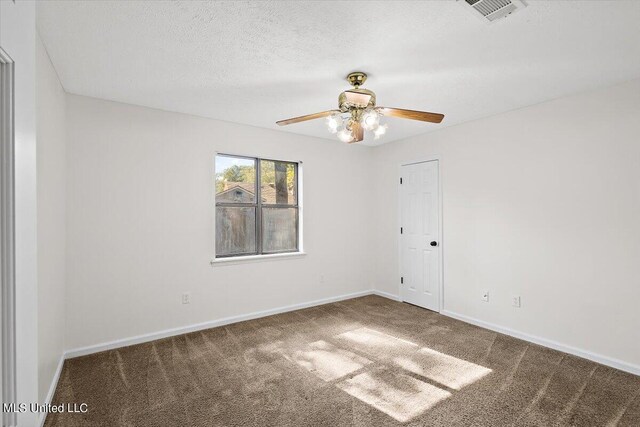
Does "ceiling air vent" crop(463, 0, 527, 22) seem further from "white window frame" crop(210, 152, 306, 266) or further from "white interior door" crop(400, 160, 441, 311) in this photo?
"white window frame" crop(210, 152, 306, 266)

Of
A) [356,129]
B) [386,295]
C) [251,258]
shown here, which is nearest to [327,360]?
[251,258]

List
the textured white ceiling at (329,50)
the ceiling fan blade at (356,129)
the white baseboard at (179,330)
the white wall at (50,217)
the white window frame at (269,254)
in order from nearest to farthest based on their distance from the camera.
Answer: the textured white ceiling at (329,50) < the white wall at (50,217) < the ceiling fan blade at (356,129) < the white baseboard at (179,330) < the white window frame at (269,254)

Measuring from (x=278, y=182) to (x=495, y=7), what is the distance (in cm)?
324

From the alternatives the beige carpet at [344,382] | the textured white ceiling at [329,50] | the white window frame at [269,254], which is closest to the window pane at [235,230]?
the white window frame at [269,254]

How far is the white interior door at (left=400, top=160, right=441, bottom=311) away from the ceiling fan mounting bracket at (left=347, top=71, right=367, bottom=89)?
215cm

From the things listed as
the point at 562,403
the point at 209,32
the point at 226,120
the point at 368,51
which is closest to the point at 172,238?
the point at 226,120

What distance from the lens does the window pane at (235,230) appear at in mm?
4035

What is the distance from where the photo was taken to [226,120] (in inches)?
155

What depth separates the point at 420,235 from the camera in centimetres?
465

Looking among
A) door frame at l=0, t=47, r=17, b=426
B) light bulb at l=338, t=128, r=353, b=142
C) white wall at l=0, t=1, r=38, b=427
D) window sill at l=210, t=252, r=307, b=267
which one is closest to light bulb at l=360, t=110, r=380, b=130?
light bulb at l=338, t=128, r=353, b=142

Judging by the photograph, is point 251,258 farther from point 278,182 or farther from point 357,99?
point 357,99

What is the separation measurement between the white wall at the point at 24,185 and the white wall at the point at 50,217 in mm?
1631

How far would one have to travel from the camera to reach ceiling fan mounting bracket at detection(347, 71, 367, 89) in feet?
8.61

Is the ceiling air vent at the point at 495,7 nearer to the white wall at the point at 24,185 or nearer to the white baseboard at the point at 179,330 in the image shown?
the white wall at the point at 24,185
